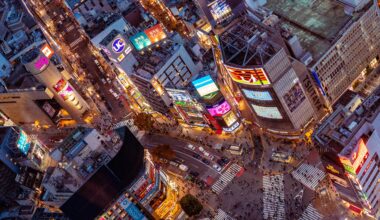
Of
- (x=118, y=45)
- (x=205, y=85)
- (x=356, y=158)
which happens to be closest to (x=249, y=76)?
(x=205, y=85)

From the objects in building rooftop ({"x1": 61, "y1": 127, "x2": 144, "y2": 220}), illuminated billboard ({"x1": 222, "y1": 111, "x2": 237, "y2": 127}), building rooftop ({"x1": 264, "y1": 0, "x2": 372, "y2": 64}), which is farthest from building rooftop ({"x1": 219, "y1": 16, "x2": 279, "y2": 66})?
building rooftop ({"x1": 61, "y1": 127, "x2": 144, "y2": 220})

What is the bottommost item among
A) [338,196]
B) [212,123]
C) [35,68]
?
[338,196]

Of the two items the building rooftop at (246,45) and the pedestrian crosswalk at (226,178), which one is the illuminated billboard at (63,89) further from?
the pedestrian crosswalk at (226,178)

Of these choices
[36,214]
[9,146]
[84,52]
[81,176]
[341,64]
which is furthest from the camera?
[84,52]

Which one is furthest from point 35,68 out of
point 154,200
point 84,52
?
point 154,200

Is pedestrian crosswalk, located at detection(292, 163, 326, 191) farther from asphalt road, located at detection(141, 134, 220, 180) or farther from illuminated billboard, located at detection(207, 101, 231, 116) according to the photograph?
illuminated billboard, located at detection(207, 101, 231, 116)

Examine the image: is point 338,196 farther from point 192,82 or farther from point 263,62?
point 192,82

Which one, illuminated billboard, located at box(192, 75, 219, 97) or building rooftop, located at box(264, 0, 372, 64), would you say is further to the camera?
building rooftop, located at box(264, 0, 372, 64)
